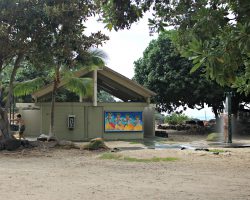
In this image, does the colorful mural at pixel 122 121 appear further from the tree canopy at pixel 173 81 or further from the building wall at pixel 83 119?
the tree canopy at pixel 173 81

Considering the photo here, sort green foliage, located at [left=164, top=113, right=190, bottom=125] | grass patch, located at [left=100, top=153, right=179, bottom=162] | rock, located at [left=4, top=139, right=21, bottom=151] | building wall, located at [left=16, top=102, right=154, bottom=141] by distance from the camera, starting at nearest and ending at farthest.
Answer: grass patch, located at [left=100, top=153, right=179, bottom=162] < rock, located at [left=4, top=139, right=21, bottom=151] < building wall, located at [left=16, top=102, right=154, bottom=141] < green foliage, located at [left=164, top=113, right=190, bottom=125]

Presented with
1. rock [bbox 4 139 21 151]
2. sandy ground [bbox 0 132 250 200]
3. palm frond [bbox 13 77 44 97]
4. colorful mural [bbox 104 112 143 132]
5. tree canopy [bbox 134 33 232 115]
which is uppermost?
tree canopy [bbox 134 33 232 115]

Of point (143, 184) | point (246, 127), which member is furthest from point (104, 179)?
point (246, 127)

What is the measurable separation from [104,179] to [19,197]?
2.95m

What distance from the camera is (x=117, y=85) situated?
89.9 feet

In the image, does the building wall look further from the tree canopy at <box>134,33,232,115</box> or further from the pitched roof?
the tree canopy at <box>134,33,232,115</box>

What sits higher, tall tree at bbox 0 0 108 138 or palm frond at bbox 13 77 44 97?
tall tree at bbox 0 0 108 138

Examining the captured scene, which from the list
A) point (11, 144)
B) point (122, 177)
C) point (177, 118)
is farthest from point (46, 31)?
point (177, 118)

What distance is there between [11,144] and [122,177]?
8747 mm

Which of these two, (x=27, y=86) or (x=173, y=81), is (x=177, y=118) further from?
(x=27, y=86)

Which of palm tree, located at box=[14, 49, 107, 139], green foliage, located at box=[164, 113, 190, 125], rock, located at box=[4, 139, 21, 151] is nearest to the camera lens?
rock, located at box=[4, 139, 21, 151]

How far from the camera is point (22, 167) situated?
13.2 m

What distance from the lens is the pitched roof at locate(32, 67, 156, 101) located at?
2450 cm

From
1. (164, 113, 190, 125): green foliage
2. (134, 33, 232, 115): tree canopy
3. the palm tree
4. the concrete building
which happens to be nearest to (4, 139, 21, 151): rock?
the palm tree
